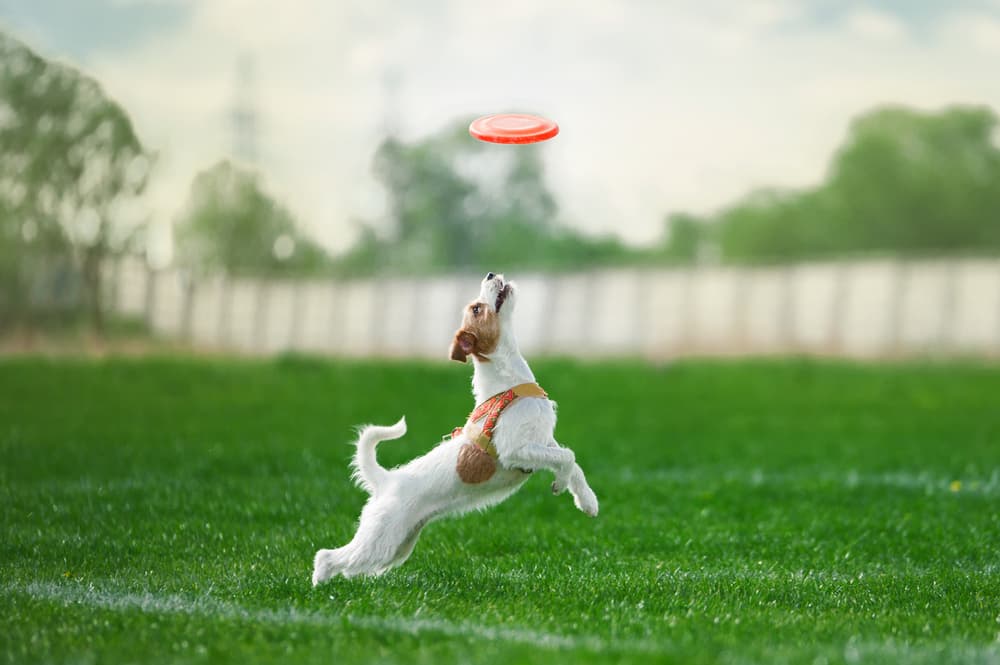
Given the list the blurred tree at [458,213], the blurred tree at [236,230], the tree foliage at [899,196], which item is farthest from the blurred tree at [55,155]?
the tree foliage at [899,196]

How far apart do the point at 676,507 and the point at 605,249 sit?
56.8m

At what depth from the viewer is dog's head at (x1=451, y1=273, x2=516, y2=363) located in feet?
18.4

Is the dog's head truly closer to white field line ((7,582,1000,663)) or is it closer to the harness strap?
the harness strap

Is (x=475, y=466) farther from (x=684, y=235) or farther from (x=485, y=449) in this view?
(x=684, y=235)

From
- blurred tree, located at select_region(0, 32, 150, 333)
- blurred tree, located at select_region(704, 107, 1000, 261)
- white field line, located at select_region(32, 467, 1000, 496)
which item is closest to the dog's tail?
white field line, located at select_region(32, 467, 1000, 496)

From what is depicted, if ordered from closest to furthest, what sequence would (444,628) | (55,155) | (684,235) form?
(444,628) < (55,155) < (684,235)

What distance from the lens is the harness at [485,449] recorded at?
5.76 m

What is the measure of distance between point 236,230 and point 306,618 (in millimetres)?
38908

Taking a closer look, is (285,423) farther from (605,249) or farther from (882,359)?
(605,249)

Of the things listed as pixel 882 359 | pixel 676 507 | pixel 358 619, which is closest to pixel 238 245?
pixel 882 359

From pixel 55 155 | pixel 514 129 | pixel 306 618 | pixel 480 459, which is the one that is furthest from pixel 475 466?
pixel 55 155

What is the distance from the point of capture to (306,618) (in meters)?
5.47

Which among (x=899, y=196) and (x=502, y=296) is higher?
(x=899, y=196)

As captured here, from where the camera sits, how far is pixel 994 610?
6.08m
